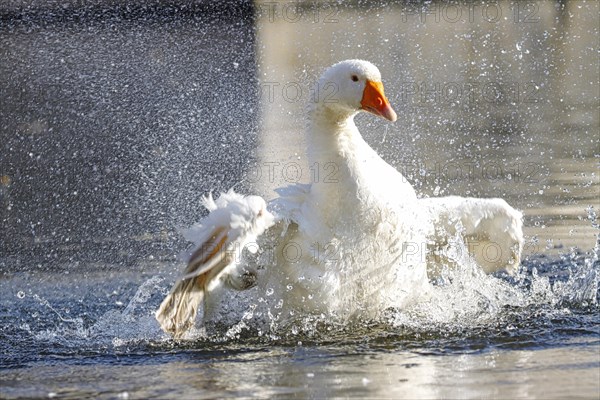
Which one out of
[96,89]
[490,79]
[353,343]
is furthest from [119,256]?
[490,79]

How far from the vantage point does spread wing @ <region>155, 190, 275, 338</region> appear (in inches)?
261

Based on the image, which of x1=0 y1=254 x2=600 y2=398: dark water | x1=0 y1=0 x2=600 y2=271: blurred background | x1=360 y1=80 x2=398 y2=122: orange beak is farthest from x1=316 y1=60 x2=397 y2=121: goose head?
x1=0 y1=0 x2=600 y2=271: blurred background

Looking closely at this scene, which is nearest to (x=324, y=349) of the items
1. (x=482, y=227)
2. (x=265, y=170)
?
(x=482, y=227)

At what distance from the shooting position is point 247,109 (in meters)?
15.6

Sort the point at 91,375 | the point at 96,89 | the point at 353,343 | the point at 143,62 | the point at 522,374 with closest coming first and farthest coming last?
the point at 522,374
the point at 91,375
the point at 353,343
the point at 96,89
the point at 143,62

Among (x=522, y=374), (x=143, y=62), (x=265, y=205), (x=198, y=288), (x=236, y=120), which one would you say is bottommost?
(x=522, y=374)

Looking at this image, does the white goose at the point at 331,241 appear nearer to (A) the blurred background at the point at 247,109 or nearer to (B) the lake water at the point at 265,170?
(B) the lake water at the point at 265,170

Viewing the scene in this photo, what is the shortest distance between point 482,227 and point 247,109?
26.8ft

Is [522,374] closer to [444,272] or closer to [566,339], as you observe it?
[566,339]

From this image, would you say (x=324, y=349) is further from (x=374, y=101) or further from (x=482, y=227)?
(x=482, y=227)

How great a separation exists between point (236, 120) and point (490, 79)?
5.60 metres

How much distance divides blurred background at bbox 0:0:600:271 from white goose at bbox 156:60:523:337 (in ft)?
6.08

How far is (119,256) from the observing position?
9.72m

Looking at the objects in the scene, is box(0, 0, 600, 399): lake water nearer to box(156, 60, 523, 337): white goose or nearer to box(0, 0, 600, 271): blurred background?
box(0, 0, 600, 271): blurred background
